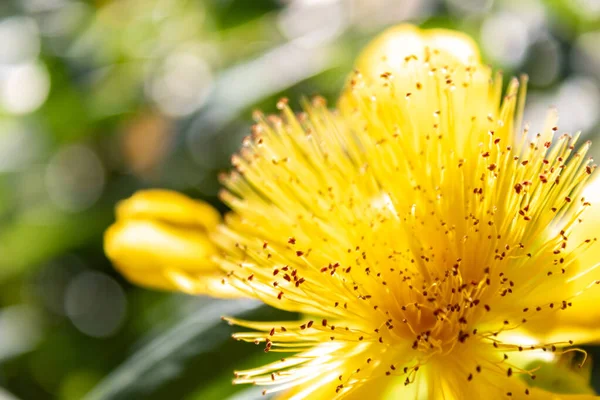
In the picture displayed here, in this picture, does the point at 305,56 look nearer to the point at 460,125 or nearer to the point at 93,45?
the point at 93,45

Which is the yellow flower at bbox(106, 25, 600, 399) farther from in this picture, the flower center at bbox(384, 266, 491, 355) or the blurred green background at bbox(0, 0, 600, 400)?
the blurred green background at bbox(0, 0, 600, 400)

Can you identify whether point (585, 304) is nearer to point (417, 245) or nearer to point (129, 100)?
point (417, 245)

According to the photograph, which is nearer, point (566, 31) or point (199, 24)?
point (566, 31)

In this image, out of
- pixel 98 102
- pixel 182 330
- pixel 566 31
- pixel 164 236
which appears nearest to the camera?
pixel 182 330

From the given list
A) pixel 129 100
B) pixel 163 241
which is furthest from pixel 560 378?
pixel 129 100

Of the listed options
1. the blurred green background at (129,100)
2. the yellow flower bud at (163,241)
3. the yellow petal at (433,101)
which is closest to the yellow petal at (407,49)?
the yellow petal at (433,101)

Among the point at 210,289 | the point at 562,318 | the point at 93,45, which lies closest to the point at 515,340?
the point at 562,318

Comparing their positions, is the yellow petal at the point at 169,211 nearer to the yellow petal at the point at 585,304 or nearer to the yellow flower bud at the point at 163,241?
the yellow flower bud at the point at 163,241

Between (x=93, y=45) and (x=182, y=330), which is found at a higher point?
(x=93, y=45)

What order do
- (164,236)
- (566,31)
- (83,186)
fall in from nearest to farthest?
(164,236) → (566,31) → (83,186)
